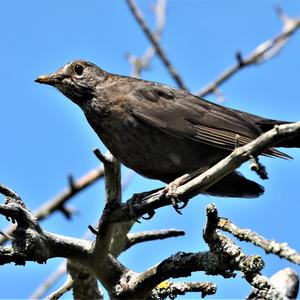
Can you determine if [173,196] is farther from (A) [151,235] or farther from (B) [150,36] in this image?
(B) [150,36]

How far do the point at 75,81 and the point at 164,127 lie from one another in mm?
1342

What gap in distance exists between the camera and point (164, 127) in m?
6.87

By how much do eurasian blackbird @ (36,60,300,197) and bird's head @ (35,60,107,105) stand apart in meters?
0.01

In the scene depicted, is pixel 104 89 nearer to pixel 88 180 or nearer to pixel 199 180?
pixel 88 180

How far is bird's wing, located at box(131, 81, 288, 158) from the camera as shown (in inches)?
270

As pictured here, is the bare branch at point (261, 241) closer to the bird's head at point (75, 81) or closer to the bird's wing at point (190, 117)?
the bird's wing at point (190, 117)

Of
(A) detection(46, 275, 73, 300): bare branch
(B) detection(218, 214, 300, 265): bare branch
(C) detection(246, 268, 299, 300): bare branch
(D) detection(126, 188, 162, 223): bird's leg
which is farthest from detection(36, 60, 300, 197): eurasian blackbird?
(C) detection(246, 268, 299, 300): bare branch

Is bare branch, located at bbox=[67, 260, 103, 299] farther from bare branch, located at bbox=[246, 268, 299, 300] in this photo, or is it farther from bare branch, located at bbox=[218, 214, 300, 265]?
bare branch, located at bbox=[246, 268, 299, 300]

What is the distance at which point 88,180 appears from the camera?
24.8 ft

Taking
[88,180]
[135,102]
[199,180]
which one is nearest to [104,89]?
[135,102]

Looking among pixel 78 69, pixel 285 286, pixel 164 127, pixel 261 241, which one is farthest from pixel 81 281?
pixel 78 69

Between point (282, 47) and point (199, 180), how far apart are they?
381 cm

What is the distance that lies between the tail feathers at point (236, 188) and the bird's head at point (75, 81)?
68.2 inches

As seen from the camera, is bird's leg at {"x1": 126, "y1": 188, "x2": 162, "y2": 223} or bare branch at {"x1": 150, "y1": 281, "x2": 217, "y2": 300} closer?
bare branch at {"x1": 150, "y1": 281, "x2": 217, "y2": 300}
